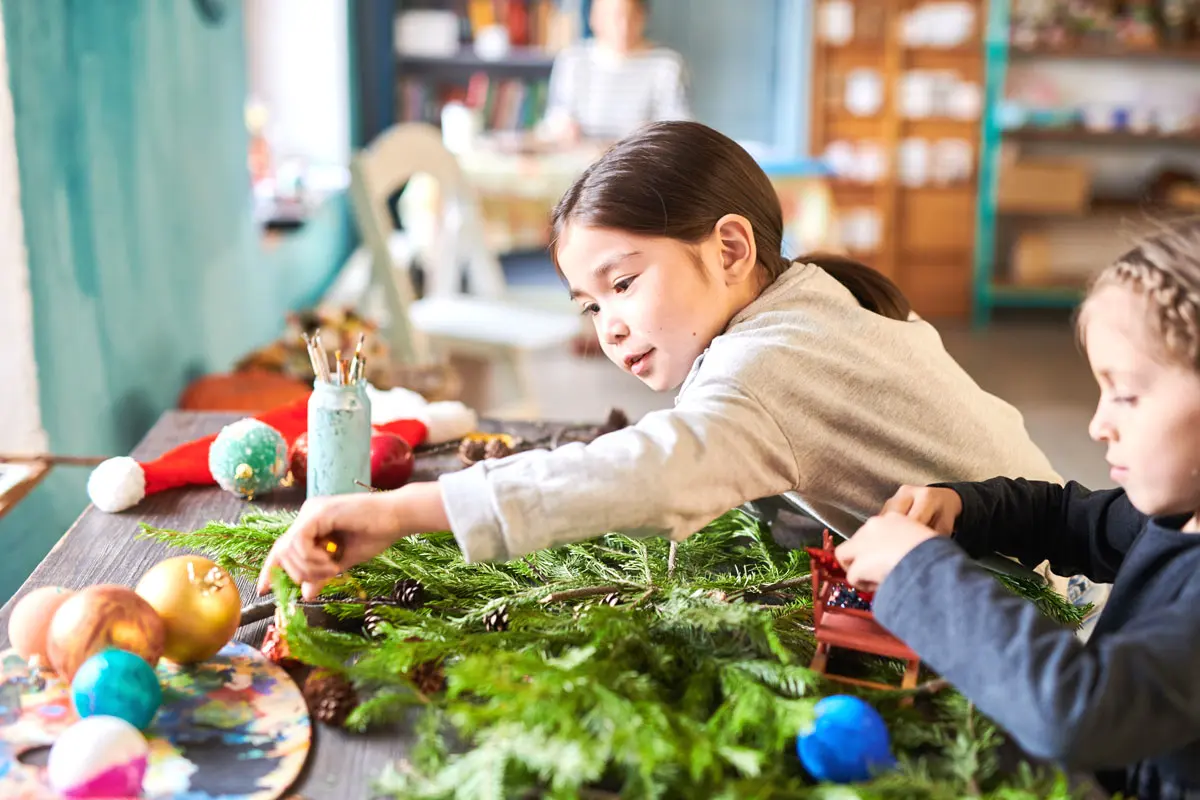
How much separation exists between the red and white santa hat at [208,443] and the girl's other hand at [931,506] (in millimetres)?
648

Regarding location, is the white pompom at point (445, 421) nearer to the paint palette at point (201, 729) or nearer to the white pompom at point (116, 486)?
the white pompom at point (116, 486)

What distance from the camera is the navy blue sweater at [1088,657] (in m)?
0.72

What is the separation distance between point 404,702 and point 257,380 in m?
1.84

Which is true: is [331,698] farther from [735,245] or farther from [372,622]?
[735,245]

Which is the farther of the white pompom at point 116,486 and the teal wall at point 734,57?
the teal wall at point 734,57

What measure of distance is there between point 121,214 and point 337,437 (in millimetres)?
1325

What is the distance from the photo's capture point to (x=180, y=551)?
116 cm

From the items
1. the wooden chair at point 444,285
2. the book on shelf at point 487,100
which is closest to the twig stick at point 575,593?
the wooden chair at point 444,285

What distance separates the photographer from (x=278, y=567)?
3.19 feet

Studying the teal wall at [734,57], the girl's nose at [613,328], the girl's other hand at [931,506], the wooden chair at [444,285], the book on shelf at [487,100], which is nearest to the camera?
the girl's other hand at [931,506]

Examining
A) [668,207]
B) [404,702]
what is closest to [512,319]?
[668,207]

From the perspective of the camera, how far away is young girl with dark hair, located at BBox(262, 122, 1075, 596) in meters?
0.89

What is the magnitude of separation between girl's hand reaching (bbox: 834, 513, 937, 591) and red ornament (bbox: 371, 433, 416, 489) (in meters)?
0.62

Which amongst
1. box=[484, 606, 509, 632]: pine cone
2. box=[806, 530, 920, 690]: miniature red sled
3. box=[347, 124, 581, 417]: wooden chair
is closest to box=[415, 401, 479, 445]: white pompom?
box=[484, 606, 509, 632]: pine cone
